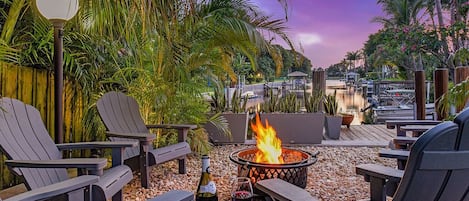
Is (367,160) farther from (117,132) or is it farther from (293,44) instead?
(117,132)

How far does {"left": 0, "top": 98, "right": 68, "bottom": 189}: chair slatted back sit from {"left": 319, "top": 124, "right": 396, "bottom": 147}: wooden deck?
416 cm

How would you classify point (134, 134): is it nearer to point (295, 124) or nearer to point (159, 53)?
point (159, 53)

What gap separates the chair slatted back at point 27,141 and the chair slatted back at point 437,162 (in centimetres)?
A: 203

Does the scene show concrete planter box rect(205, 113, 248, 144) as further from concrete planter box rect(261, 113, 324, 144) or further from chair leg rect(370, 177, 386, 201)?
chair leg rect(370, 177, 386, 201)

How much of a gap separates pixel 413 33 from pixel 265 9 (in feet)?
22.1

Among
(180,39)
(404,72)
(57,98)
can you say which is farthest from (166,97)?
(404,72)

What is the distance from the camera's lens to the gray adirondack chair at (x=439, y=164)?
1.26 meters

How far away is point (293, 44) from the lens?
496 centimetres

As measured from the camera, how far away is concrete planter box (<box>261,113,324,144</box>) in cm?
562

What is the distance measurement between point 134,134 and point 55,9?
122 cm

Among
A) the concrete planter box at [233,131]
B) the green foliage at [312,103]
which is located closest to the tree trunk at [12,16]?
the concrete planter box at [233,131]

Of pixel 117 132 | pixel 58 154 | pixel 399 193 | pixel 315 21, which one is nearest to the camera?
pixel 399 193

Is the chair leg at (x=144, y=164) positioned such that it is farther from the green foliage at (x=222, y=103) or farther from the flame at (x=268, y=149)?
the green foliage at (x=222, y=103)

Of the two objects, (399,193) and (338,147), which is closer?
(399,193)
